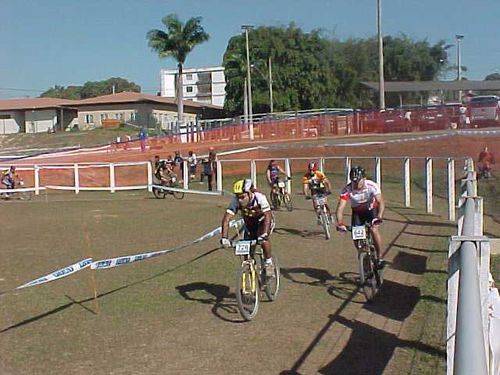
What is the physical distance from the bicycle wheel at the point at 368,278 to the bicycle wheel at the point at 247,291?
1519 mm

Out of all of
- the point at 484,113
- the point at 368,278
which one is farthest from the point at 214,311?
the point at 484,113

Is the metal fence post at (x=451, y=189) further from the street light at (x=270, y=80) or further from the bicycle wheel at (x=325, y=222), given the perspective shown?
the street light at (x=270, y=80)

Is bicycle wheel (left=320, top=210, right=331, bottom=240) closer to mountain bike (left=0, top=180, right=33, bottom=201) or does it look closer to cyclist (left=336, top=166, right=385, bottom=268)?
cyclist (left=336, top=166, right=385, bottom=268)

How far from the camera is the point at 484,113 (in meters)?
45.5

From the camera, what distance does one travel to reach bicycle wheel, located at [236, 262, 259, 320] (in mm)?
9219

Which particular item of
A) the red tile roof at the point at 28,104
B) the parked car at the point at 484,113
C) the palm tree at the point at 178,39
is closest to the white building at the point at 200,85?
the red tile roof at the point at 28,104

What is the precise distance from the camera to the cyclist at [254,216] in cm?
987

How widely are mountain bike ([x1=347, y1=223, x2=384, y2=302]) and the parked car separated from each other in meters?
35.7

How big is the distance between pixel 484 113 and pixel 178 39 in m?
29.7

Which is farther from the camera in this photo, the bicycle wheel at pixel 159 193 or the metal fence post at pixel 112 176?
the metal fence post at pixel 112 176

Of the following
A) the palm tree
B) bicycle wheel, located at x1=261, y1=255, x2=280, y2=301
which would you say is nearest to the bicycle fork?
bicycle wheel, located at x1=261, y1=255, x2=280, y2=301

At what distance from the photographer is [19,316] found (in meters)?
9.89

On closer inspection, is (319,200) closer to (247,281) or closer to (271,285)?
(271,285)

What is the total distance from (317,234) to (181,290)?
272 inches
